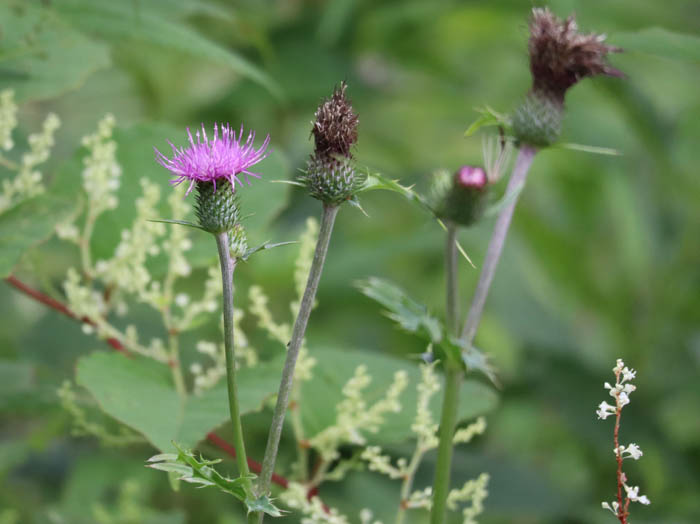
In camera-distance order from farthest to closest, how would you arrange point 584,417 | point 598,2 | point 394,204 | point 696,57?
point 394,204 → point 598,2 → point 584,417 → point 696,57

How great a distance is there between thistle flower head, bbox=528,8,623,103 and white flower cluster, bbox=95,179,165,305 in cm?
59

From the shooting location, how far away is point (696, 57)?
3.24 feet

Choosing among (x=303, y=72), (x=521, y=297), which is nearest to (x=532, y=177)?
(x=521, y=297)

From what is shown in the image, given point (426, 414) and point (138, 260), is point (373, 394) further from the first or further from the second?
point (138, 260)

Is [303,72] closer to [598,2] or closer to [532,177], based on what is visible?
[598,2]

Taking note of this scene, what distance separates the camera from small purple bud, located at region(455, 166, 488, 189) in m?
0.67

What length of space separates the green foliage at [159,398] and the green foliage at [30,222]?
179 millimetres

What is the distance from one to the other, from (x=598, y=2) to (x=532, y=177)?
100cm

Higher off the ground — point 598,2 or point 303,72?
point 598,2

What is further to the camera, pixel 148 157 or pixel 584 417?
pixel 584 417

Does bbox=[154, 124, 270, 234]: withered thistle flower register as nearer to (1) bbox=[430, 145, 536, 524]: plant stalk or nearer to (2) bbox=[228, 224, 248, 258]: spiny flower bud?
(2) bbox=[228, 224, 248, 258]: spiny flower bud

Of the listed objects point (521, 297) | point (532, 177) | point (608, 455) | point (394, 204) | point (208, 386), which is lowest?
point (208, 386)

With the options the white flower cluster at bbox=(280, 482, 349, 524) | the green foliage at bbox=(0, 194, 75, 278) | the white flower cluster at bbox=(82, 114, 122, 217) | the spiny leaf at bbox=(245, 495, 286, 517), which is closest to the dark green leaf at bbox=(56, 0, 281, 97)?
the white flower cluster at bbox=(82, 114, 122, 217)

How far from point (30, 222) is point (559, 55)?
2.49ft
